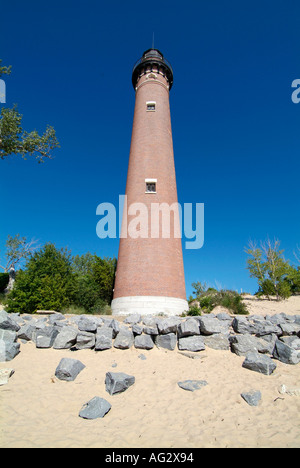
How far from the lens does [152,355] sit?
773cm

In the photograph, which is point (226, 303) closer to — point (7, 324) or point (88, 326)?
point (88, 326)

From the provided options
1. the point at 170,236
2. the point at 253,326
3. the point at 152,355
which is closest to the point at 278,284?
the point at 170,236

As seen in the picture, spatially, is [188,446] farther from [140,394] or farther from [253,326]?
[253,326]

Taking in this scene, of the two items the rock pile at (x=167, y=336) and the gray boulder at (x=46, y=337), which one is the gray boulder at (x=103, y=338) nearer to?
the rock pile at (x=167, y=336)

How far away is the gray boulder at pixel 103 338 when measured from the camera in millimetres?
7938

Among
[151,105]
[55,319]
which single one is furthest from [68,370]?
[151,105]

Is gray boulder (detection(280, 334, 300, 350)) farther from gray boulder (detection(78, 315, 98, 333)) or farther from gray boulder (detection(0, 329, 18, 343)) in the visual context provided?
gray boulder (detection(0, 329, 18, 343))

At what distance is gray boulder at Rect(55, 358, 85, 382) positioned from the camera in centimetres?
643

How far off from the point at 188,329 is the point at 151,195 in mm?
10354

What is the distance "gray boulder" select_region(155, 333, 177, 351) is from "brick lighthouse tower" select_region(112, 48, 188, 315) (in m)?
5.86

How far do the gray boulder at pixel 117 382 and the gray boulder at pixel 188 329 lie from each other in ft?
8.01

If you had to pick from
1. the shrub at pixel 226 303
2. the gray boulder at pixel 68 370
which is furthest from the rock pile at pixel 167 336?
the shrub at pixel 226 303
